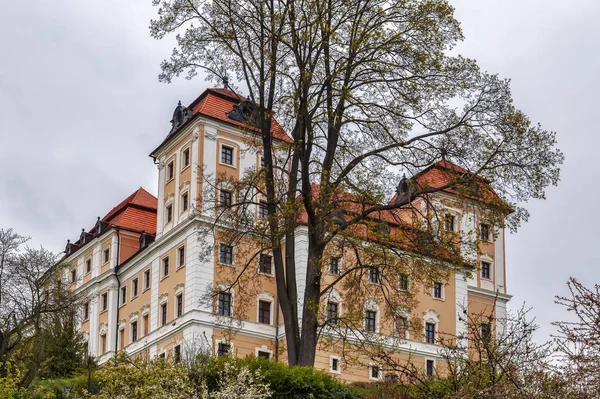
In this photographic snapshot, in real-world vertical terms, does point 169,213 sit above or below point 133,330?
above

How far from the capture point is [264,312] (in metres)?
54.4

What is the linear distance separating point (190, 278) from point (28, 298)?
1106 centimetres

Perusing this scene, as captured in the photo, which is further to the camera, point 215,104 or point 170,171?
point 170,171

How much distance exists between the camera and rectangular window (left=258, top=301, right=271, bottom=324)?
5412 cm

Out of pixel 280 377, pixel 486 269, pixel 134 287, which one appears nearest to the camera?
pixel 280 377

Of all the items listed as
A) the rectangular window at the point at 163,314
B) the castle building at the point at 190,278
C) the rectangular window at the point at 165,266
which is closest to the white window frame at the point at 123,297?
the castle building at the point at 190,278

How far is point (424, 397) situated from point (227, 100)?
1629 inches

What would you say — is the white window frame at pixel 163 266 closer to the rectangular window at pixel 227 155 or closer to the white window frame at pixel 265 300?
the white window frame at pixel 265 300

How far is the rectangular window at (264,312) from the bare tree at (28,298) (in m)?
11.4

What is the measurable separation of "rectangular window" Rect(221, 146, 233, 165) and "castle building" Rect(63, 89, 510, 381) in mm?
52

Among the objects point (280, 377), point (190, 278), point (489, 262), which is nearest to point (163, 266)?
point (190, 278)

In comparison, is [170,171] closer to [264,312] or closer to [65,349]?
[264,312]

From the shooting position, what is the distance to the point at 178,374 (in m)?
24.5

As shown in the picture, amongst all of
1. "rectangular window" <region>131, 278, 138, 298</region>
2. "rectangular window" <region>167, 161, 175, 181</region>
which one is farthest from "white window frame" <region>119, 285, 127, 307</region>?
"rectangular window" <region>167, 161, 175, 181</region>
